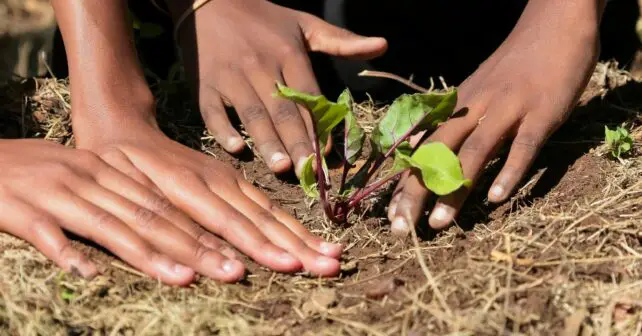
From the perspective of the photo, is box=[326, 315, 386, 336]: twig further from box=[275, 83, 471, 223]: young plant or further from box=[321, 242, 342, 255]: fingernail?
box=[275, 83, 471, 223]: young plant

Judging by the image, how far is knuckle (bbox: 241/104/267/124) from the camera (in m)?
2.04

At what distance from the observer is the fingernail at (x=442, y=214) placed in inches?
67.8

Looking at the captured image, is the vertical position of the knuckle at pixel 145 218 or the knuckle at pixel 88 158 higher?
the knuckle at pixel 88 158

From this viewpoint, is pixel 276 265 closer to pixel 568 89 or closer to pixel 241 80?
pixel 241 80

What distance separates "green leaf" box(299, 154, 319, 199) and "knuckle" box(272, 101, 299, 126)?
0.25m

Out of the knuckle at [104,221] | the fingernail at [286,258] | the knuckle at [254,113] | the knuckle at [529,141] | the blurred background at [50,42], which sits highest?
the knuckle at [529,141]

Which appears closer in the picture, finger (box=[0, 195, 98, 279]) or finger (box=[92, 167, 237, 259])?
finger (box=[0, 195, 98, 279])

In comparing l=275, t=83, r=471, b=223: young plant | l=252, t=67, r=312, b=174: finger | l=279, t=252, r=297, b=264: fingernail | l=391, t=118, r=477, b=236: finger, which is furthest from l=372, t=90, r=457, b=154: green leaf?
l=279, t=252, r=297, b=264: fingernail

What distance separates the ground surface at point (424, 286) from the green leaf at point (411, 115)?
0.60 ft

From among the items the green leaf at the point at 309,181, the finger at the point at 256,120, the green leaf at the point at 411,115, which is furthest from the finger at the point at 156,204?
the green leaf at the point at 411,115

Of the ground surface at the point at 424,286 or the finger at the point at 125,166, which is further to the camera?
the finger at the point at 125,166

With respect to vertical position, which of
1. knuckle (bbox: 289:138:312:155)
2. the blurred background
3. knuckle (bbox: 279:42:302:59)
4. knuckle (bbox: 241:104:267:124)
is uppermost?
knuckle (bbox: 279:42:302:59)

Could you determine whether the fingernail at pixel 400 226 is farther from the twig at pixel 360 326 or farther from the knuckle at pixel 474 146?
the twig at pixel 360 326

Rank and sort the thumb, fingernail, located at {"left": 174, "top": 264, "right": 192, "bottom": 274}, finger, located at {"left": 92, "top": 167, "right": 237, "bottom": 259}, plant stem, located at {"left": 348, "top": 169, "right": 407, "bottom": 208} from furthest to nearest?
the thumb → plant stem, located at {"left": 348, "top": 169, "right": 407, "bottom": 208} → finger, located at {"left": 92, "top": 167, "right": 237, "bottom": 259} → fingernail, located at {"left": 174, "top": 264, "right": 192, "bottom": 274}
